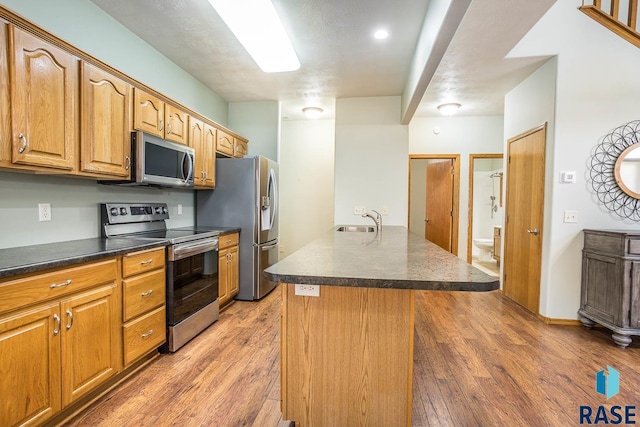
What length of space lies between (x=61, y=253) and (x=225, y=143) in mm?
2372

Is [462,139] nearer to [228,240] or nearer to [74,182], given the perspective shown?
[228,240]

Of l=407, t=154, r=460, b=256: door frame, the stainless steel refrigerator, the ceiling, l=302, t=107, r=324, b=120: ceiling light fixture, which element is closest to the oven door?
the stainless steel refrigerator

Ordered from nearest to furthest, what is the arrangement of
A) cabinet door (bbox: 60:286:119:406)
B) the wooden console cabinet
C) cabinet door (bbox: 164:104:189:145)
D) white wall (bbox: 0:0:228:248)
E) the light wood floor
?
cabinet door (bbox: 60:286:119:406) → the light wood floor → white wall (bbox: 0:0:228:248) → the wooden console cabinet → cabinet door (bbox: 164:104:189:145)

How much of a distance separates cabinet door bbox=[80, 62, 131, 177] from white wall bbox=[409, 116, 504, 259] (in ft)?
13.3

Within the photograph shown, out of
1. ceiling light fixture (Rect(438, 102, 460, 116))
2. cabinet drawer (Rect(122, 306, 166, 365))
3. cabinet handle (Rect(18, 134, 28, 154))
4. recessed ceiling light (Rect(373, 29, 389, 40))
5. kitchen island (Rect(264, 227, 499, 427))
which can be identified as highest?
recessed ceiling light (Rect(373, 29, 389, 40))

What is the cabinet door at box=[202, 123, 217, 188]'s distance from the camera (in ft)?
10.8

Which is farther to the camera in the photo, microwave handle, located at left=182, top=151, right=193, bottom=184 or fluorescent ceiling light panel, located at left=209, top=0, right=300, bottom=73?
microwave handle, located at left=182, top=151, right=193, bottom=184

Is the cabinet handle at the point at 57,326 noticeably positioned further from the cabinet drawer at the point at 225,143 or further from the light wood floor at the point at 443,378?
the cabinet drawer at the point at 225,143

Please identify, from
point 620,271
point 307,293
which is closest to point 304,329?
point 307,293

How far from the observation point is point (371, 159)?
161 inches

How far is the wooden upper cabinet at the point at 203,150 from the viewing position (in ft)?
10.1

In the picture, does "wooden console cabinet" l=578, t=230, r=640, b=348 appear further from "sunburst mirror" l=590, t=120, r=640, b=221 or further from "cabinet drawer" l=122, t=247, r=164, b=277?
"cabinet drawer" l=122, t=247, r=164, b=277

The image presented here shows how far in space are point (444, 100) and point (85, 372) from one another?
14.8 ft

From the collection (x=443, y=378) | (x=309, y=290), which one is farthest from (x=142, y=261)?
(x=443, y=378)
